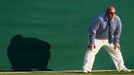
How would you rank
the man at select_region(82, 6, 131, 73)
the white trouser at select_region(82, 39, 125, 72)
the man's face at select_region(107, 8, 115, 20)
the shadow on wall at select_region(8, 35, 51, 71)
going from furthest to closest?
1. the shadow on wall at select_region(8, 35, 51, 71)
2. the white trouser at select_region(82, 39, 125, 72)
3. the man at select_region(82, 6, 131, 73)
4. the man's face at select_region(107, 8, 115, 20)

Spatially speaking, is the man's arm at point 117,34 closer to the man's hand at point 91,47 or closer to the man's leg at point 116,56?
the man's leg at point 116,56

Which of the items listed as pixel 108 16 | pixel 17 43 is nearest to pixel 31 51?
pixel 17 43

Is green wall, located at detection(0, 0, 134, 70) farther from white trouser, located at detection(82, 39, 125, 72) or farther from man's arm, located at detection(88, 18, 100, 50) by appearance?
man's arm, located at detection(88, 18, 100, 50)

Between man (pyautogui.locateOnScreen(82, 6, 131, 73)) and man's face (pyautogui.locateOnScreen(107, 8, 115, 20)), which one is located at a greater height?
man's face (pyautogui.locateOnScreen(107, 8, 115, 20))

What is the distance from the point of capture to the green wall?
1057 centimetres

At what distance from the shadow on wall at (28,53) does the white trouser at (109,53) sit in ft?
3.24

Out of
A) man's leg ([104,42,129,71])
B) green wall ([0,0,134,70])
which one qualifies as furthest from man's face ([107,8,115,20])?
green wall ([0,0,134,70])

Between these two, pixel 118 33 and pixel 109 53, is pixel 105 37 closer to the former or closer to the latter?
pixel 118 33

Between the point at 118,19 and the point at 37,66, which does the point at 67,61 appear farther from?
the point at 118,19

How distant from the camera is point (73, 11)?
35.6ft

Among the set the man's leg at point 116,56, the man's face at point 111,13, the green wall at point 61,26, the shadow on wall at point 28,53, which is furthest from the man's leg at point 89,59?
the shadow on wall at point 28,53

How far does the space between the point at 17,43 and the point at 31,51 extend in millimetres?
329

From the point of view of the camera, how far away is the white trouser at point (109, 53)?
1020 cm

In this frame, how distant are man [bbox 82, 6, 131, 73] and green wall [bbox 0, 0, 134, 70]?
0.57 m
